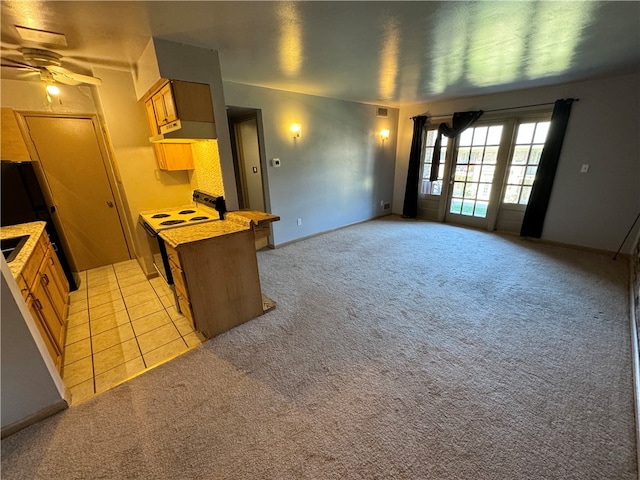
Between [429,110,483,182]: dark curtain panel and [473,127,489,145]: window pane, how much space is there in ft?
0.60

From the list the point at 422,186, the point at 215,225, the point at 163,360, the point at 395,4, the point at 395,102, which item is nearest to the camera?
the point at 395,4

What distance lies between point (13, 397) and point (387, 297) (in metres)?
2.87

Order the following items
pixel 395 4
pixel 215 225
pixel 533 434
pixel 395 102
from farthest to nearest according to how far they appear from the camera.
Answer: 1. pixel 395 102
2. pixel 215 225
3. pixel 395 4
4. pixel 533 434

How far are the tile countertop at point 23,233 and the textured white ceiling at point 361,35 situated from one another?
5.01 feet

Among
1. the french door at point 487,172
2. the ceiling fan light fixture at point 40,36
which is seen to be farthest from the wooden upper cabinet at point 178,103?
the french door at point 487,172

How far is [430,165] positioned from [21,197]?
618 cm

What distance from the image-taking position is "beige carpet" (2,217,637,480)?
1.33 meters

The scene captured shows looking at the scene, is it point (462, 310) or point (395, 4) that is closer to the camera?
point (395, 4)

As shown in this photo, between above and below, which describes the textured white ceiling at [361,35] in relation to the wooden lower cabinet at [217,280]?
above

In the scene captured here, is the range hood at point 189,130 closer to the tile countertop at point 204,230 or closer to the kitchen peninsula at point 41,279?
the tile countertop at point 204,230

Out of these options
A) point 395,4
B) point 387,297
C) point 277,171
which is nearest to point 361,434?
point 387,297

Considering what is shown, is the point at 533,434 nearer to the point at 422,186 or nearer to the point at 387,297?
the point at 387,297

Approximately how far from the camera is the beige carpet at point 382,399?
133cm

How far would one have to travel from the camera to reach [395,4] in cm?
163
